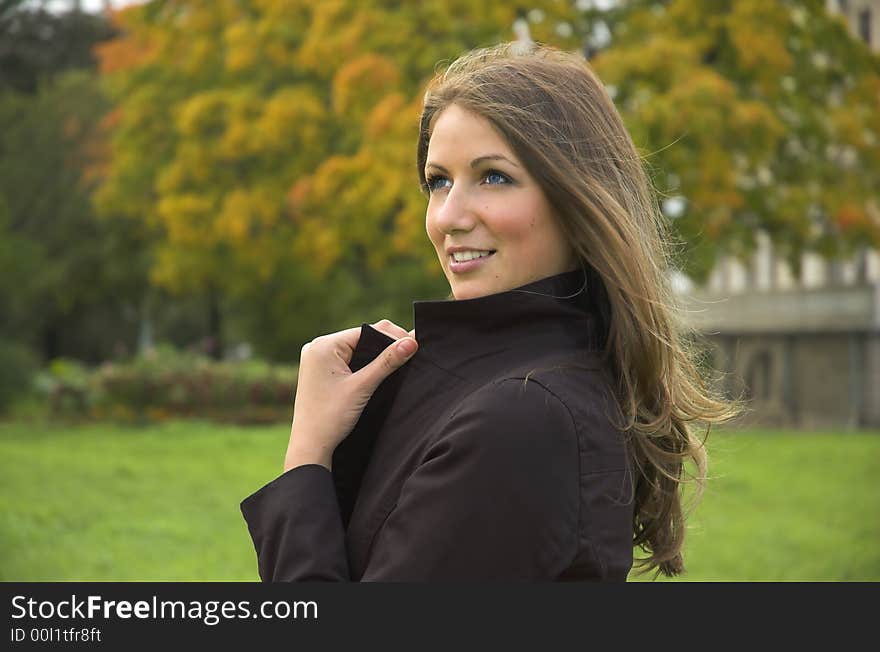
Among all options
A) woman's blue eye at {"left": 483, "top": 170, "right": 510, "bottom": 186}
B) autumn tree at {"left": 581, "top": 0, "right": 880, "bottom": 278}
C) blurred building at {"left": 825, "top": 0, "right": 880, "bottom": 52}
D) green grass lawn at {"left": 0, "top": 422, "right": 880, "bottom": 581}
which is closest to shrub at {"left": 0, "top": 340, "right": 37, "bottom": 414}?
green grass lawn at {"left": 0, "top": 422, "right": 880, "bottom": 581}

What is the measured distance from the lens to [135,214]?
27.9 metres

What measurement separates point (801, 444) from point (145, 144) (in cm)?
1433

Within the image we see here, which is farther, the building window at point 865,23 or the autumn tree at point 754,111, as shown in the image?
the building window at point 865,23

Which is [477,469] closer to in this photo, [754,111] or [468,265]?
[468,265]

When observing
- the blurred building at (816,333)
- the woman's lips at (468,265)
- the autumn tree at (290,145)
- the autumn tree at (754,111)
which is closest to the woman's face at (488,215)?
the woman's lips at (468,265)

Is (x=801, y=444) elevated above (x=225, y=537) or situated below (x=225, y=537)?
below

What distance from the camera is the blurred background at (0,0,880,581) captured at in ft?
37.0

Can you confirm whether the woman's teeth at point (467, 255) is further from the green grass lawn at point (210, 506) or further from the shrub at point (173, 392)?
the shrub at point (173, 392)

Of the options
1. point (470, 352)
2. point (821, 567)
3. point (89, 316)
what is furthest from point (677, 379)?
point (89, 316)

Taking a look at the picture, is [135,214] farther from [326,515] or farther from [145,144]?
[326,515]

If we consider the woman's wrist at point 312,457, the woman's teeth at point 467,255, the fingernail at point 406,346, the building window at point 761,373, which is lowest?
the building window at point 761,373

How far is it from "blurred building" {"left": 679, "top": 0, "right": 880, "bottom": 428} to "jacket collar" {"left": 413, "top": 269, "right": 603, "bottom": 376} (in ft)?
71.8

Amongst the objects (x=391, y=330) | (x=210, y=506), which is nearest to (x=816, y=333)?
(x=210, y=506)

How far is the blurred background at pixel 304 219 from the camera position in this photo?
37.0ft
